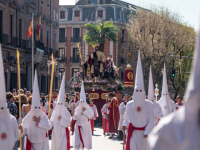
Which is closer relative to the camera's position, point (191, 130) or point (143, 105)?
point (191, 130)

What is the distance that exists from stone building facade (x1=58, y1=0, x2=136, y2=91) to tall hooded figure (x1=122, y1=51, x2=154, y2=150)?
49449 mm

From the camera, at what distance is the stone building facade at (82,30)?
195ft

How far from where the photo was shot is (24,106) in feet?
33.4

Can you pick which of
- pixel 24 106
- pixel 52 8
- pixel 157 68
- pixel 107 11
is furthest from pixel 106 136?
pixel 107 11

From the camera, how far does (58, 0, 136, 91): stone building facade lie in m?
59.3

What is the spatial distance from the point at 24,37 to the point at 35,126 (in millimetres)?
24556

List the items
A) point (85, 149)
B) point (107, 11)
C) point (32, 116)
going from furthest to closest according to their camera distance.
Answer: point (107, 11)
point (85, 149)
point (32, 116)

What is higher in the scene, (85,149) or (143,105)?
(143,105)

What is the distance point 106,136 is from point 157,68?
73.8 feet

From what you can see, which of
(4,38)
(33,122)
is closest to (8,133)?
(33,122)

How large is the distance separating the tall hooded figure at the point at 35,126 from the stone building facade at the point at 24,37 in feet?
61.4

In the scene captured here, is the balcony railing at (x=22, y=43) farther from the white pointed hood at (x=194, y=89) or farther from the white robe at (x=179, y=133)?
the white pointed hood at (x=194, y=89)

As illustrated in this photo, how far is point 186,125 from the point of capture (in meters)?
2.55

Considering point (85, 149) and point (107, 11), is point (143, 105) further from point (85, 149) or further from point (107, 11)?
point (107, 11)
